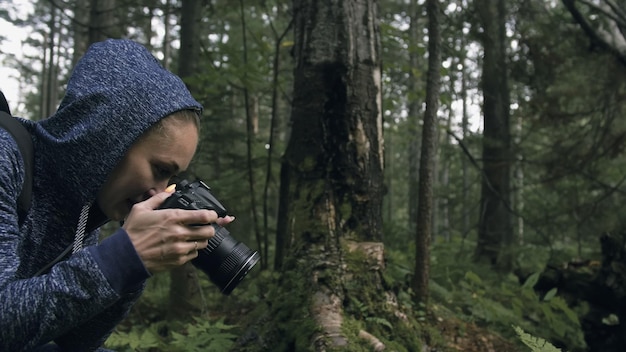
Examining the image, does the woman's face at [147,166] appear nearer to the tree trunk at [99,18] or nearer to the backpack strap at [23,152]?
the backpack strap at [23,152]

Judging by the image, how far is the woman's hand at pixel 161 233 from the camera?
1.47 meters

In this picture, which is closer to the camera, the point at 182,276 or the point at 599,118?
the point at 182,276

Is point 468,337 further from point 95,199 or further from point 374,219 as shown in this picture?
point 95,199

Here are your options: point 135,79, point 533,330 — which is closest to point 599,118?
point 533,330

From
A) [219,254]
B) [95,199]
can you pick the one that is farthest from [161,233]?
[95,199]

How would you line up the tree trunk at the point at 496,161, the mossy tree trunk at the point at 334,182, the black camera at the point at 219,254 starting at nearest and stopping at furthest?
the black camera at the point at 219,254
the mossy tree trunk at the point at 334,182
the tree trunk at the point at 496,161

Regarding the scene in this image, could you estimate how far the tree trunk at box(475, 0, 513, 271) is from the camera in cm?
743

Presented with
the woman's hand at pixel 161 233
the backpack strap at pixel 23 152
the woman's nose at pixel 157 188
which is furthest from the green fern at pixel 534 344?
the backpack strap at pixel 23 152

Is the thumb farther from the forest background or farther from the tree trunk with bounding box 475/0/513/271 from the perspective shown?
the tree trunk with bounding box 475/0/513/271

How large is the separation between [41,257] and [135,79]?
726 millimetres

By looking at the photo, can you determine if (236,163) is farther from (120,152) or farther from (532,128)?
(120,152)

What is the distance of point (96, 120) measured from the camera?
1.65 m

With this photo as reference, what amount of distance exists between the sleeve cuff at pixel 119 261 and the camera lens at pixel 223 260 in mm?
362

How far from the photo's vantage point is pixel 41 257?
1846 mm
